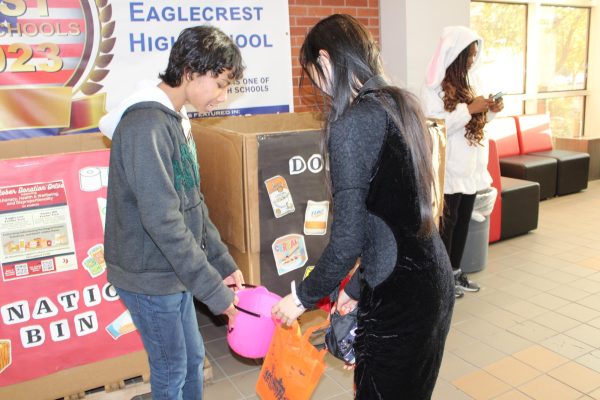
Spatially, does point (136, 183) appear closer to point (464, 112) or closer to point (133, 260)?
point (133, 260)

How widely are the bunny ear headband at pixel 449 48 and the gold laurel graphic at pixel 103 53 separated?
193 centimetres

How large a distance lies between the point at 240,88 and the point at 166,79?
1951 millimetres

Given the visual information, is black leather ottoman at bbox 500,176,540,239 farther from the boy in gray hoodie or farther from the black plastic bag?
the boy in gray hoodie

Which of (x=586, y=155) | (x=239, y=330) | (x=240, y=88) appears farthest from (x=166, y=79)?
(x=586, y=155)

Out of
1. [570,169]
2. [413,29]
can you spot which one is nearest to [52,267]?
[413,29]

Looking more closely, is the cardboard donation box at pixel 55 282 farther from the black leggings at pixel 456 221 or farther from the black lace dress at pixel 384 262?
the black leggings at pixel 456 221

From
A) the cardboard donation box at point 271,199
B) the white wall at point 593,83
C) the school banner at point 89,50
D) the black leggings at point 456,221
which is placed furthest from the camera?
the white wall at point 593,83

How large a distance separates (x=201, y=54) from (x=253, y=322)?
0.91 metres

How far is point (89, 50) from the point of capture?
10.0 feet

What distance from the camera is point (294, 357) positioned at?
158cm

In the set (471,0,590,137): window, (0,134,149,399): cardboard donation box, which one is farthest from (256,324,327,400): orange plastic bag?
(471,0,590,137): window

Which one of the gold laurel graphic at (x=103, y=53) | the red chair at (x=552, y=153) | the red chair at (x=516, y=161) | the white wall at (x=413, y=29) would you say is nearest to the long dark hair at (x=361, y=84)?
the gold laurel graphic at (x=103, y=53)

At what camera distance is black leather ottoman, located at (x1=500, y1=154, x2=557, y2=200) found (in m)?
5.59

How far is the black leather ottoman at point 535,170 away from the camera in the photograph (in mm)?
5594
